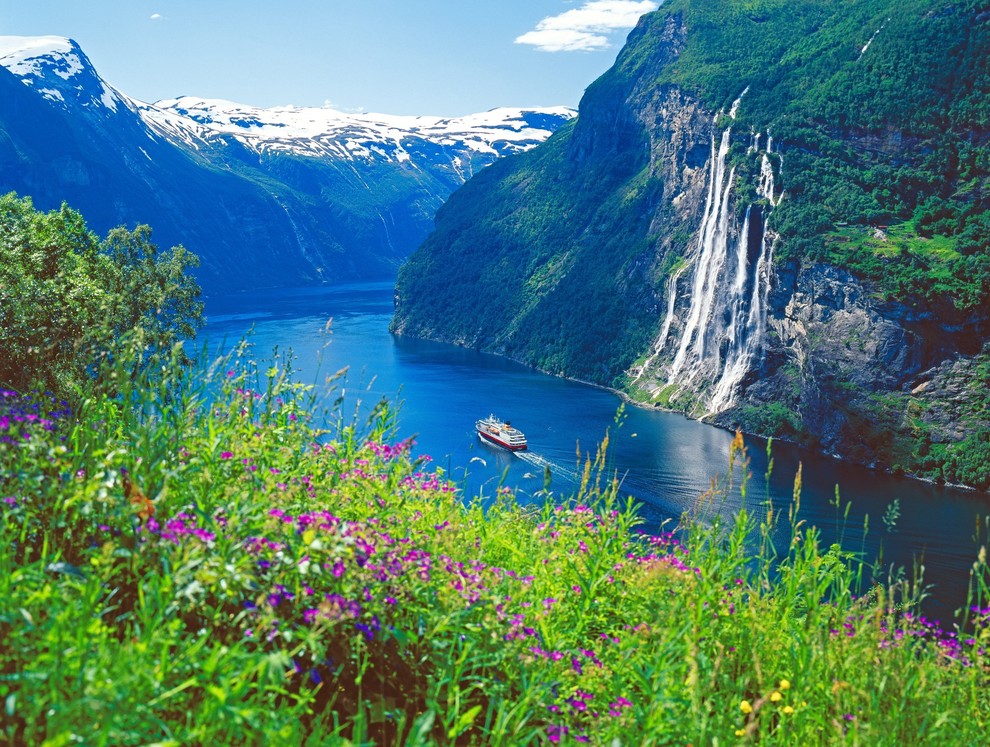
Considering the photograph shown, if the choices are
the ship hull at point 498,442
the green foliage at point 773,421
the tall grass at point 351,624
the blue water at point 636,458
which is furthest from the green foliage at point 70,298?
the green foliage at point 773,421

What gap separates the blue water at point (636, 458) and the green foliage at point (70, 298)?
3.03m

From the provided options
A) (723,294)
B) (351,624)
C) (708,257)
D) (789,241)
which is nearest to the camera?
(351,624)

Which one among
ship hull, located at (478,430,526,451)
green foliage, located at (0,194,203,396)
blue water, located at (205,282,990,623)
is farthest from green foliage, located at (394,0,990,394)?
green foliage, located at (0,194,203,396)

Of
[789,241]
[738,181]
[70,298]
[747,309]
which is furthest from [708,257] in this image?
[70,298]

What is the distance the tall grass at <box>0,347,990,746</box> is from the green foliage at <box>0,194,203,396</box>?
1.28 meters

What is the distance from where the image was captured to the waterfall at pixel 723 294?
86812mm

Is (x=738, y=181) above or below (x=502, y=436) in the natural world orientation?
above

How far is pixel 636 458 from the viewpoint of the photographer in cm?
6500

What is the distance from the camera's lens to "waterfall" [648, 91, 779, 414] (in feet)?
285

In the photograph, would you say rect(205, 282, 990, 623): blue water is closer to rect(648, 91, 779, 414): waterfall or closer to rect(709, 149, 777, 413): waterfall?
rect(709, 149, 777, 413): waterfall

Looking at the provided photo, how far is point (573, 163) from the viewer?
163m

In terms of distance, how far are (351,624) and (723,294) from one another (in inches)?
3671

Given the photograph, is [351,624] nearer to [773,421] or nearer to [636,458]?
[636,458]

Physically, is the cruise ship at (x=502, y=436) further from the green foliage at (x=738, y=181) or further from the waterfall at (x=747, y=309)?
the green foliage at (x=738, y=181)
